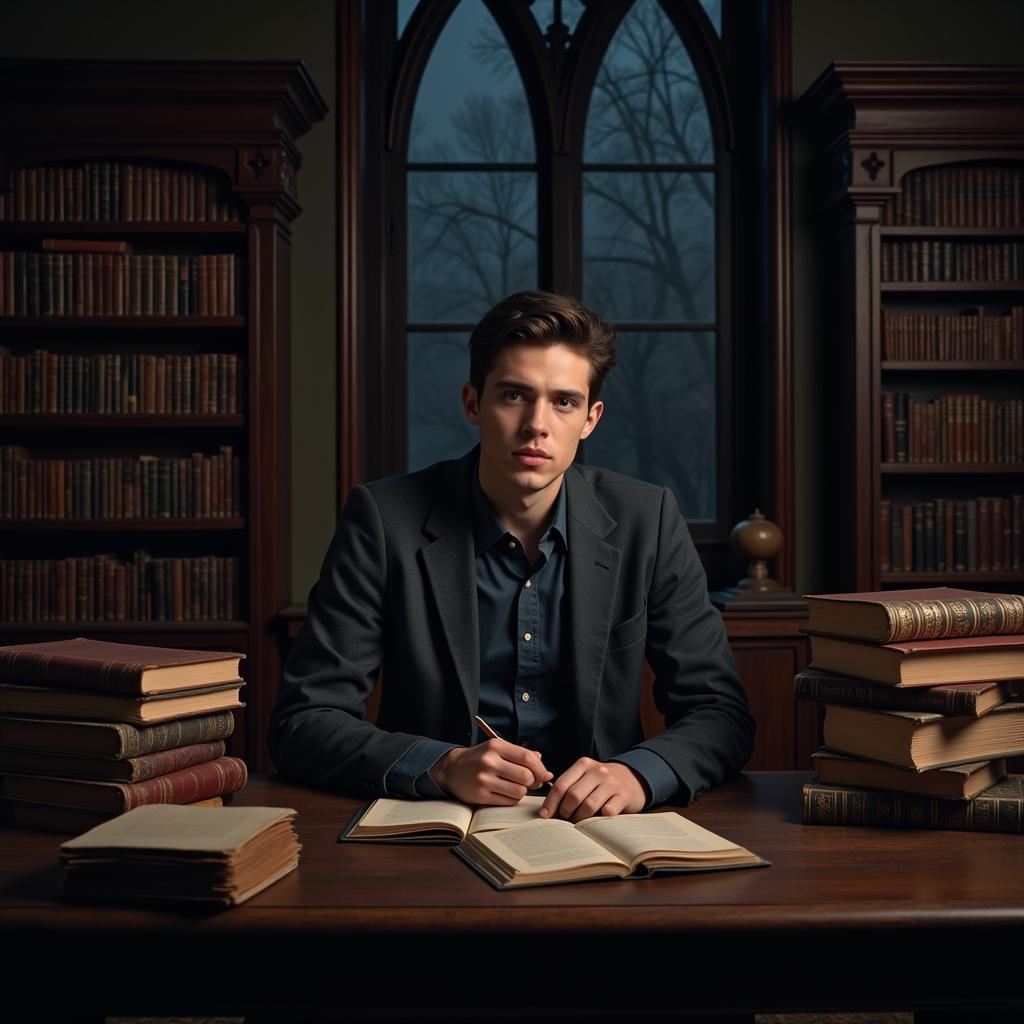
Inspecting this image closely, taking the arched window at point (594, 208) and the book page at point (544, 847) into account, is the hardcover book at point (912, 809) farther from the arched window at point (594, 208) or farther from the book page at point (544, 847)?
the arched window at point (594, 208)

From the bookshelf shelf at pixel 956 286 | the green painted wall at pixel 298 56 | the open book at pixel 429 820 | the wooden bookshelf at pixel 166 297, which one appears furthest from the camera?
the green painted wall at pixel 298 56

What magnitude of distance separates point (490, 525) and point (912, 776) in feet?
Result: 2.73

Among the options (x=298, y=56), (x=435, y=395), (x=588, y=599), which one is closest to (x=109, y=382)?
(x=435, y=395)

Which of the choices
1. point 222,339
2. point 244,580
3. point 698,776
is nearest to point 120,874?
point 698,776

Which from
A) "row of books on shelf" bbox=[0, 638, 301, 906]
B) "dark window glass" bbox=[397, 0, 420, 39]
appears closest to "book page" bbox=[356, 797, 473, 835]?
"row of books on shelf" bbox=[0, 638, 301, 906]

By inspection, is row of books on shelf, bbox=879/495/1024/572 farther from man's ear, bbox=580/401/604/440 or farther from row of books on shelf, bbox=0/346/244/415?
row of books on shelf, bbox=0/346/244/415

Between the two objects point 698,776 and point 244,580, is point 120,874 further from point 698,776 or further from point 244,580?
point 244,580

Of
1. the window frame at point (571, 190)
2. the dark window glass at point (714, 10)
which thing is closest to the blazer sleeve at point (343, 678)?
the window frame at point (571, 190)

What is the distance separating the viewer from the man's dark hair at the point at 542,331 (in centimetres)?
188

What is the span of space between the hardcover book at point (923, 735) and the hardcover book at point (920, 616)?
0.10 meters

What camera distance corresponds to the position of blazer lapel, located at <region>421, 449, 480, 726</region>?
6.18ft

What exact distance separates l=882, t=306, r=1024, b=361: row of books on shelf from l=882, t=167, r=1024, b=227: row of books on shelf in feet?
1.01

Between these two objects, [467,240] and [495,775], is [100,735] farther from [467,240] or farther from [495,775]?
[467,240]

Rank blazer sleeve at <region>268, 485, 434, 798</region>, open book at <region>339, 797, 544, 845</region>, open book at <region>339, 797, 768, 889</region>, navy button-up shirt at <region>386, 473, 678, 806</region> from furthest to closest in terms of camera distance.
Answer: navy button-up shirt at <region>386, 473, 678, 806</region>, blazer sleeve at <region>268, 485, 434, 798</region>, open book at <region>339, 797, 544, 845</region>, open book at <region>339, 797, 768, 889</region>
